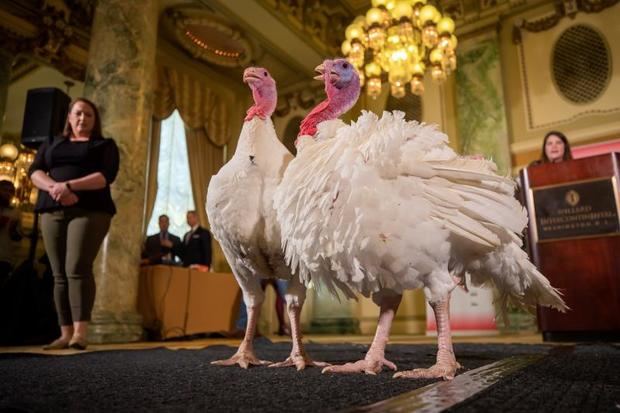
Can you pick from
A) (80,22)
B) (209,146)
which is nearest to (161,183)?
(209,146)

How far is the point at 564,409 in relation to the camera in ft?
3.02

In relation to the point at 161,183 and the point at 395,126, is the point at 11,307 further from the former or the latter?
the point at 395,126

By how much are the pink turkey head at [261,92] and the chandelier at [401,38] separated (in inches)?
141

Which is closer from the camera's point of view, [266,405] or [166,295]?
[266,405]

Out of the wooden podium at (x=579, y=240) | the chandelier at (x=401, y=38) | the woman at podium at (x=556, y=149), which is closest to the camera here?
the wooden podium at (x=579, y=240)

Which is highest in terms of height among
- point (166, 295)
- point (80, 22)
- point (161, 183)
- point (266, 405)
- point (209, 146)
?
point (80, 22)

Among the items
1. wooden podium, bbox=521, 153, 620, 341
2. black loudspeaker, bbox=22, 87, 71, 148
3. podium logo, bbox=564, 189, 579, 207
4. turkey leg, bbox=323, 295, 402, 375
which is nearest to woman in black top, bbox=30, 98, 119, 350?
black loudspeaker, bbox=22, 87, 71, 148

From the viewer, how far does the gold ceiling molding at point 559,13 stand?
6.54 metres

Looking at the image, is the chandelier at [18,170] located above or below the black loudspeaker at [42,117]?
above

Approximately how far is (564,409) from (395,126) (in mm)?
953

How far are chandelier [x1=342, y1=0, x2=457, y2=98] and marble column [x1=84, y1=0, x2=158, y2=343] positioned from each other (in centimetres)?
248

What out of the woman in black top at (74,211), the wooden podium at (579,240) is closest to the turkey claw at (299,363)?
the woman in black top at (74,211)

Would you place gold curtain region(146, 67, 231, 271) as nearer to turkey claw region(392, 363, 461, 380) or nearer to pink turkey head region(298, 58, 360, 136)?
pink turkey head region(298, 58, 360, 136)

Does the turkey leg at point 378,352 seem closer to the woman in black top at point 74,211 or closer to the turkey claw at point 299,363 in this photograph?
the turkey claw at point 299,363
